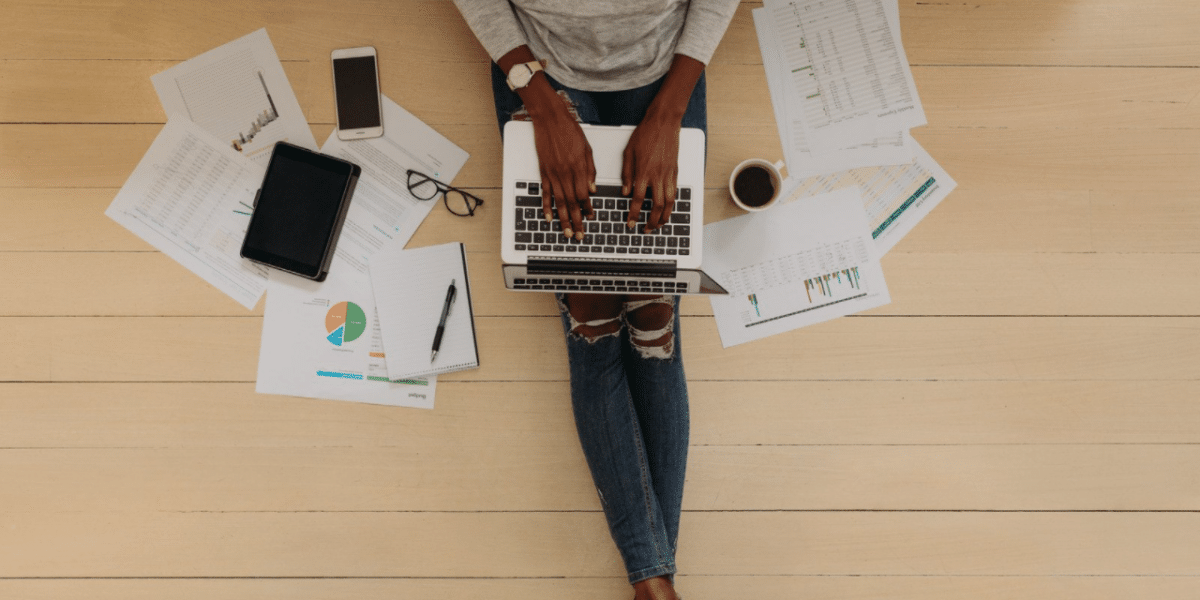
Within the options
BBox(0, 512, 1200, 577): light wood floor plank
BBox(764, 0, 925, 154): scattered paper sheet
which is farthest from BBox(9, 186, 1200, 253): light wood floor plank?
BBox(0, 512, 1200, 577): light wood floor plank

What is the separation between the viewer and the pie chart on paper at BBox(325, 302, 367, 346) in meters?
1.42

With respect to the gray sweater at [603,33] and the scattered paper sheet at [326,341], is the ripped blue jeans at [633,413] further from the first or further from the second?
the scattered paper sheet at [326,341]

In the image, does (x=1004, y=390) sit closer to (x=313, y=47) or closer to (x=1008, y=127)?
(x=1008, y=127)

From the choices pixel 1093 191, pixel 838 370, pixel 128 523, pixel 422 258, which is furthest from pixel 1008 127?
pixel 128 523

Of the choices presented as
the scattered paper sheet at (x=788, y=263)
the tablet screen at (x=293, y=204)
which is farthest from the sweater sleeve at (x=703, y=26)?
the tablet screen at (x=293, y=204)

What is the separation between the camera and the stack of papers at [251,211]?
4.66 ft

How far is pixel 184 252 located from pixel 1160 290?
1.96 metres

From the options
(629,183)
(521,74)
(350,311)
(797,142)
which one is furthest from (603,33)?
(350,311)

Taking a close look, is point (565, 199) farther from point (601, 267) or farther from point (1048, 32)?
point (1048, 32)

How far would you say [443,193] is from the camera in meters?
1.43

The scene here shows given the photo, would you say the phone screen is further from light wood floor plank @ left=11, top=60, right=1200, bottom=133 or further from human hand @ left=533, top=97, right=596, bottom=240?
human hand @ left=533, top=97, right=596, bottom=240

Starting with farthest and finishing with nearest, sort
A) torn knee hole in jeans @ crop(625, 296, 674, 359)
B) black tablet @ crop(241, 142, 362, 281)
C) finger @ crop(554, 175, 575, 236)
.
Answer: black tablet @ crop(241, 142, 362, 281), torn knee hole in jeans @ crop(625, 296, 674, 359), finger @ crop(554, 175, 575, 236)

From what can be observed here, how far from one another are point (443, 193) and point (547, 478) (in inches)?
23.7

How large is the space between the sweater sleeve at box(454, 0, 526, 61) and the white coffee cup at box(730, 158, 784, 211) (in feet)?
1.57
